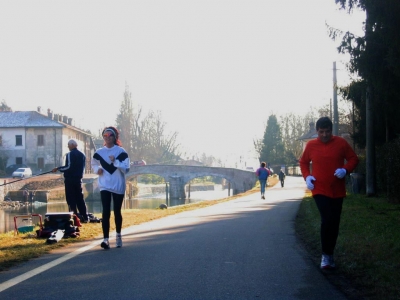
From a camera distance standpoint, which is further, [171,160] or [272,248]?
[171,160]

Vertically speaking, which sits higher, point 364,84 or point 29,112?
point 29,112

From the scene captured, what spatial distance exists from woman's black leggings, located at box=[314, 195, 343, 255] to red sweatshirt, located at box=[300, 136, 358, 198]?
73 mm

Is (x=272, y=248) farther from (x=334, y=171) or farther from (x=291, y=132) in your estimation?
(x=291, y=132)

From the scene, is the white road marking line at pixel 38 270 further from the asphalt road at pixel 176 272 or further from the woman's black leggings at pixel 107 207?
the woman's black leggings at pixel 107 207

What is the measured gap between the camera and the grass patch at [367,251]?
240 inches

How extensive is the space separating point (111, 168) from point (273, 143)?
96.0 metres

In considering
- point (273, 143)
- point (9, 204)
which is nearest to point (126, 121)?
point (273, 143)

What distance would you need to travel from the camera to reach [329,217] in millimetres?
7129

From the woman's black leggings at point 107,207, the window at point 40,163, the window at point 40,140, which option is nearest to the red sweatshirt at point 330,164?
the woman's black leggings at point 107,207

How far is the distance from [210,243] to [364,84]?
296 inches

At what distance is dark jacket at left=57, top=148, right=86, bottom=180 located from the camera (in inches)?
499

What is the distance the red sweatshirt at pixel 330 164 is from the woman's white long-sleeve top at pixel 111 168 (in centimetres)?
303

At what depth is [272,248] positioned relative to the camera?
902cm

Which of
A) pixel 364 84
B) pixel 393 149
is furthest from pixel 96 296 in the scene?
pixel 393 149
